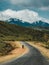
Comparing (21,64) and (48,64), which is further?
(48,64)

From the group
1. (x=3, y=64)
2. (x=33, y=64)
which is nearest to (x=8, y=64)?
(x=3, y=64)

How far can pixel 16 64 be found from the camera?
87.8 ft

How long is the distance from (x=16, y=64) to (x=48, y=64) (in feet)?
13.7

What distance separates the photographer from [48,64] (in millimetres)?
28531

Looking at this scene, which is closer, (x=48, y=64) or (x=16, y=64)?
(x=16, y=64)

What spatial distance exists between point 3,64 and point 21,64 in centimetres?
201

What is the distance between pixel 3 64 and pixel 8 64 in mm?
564

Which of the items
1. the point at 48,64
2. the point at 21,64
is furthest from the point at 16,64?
the point at 48,64

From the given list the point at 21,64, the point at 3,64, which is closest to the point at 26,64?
the point at 21,64

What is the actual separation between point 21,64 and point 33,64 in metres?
1.53

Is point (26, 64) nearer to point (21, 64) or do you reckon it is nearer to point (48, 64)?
point (21, 64)

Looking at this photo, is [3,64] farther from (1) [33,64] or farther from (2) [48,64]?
(2) [48,64]

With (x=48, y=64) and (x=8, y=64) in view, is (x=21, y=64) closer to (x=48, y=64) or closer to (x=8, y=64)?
(x=8, y=64)

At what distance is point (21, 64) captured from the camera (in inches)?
1054
